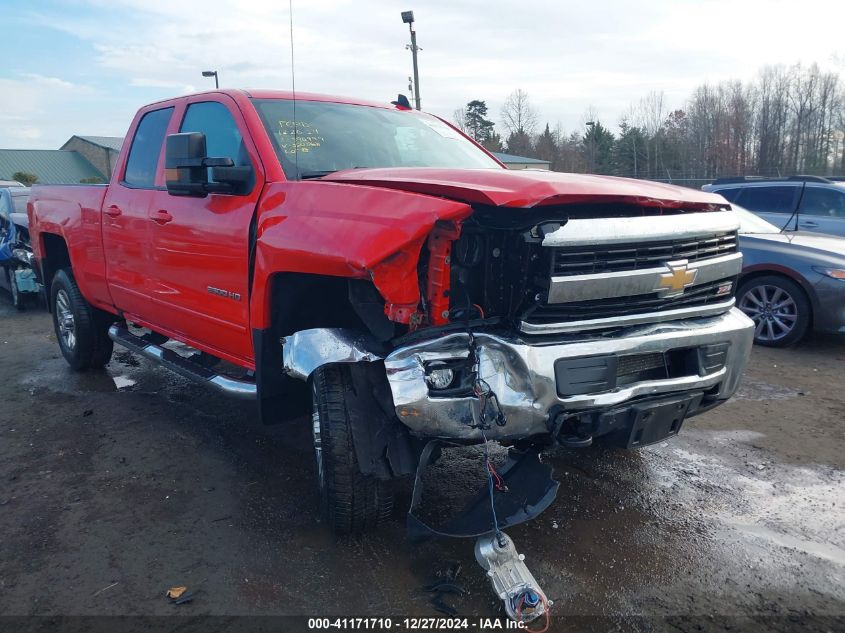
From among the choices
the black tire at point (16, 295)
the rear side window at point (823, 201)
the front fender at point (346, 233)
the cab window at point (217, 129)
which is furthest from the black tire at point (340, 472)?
the rear side window at point (823, 201)

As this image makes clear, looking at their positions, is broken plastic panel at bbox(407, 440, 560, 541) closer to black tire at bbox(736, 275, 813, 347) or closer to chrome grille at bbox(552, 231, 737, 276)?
chrome grille at bbox(552, 231, 737, 276)

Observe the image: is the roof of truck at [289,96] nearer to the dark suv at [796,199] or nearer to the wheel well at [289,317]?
the wheel well at [289,317]

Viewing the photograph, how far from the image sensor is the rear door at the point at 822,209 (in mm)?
9344

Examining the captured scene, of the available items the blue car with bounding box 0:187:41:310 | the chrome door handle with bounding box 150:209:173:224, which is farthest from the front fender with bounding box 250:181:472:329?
the blue car with bounding box 0:187:41:310

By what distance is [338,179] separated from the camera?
3.29 meters

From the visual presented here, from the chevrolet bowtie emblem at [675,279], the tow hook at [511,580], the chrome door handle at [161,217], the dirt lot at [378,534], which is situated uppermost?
the chrome door handle at [161,217]

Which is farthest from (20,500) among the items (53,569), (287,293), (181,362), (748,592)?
(748,592)

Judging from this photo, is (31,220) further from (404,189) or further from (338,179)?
(404,189)

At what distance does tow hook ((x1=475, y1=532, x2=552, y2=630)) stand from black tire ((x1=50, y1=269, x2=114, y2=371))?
4559 millimetres

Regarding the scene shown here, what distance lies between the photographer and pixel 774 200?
9.30 metres

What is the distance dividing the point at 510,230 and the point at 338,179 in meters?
1.04

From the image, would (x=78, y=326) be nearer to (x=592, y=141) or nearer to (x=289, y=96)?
(x=289, y=96)

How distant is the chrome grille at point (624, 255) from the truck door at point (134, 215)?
118 inches

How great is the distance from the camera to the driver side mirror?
3.45m
